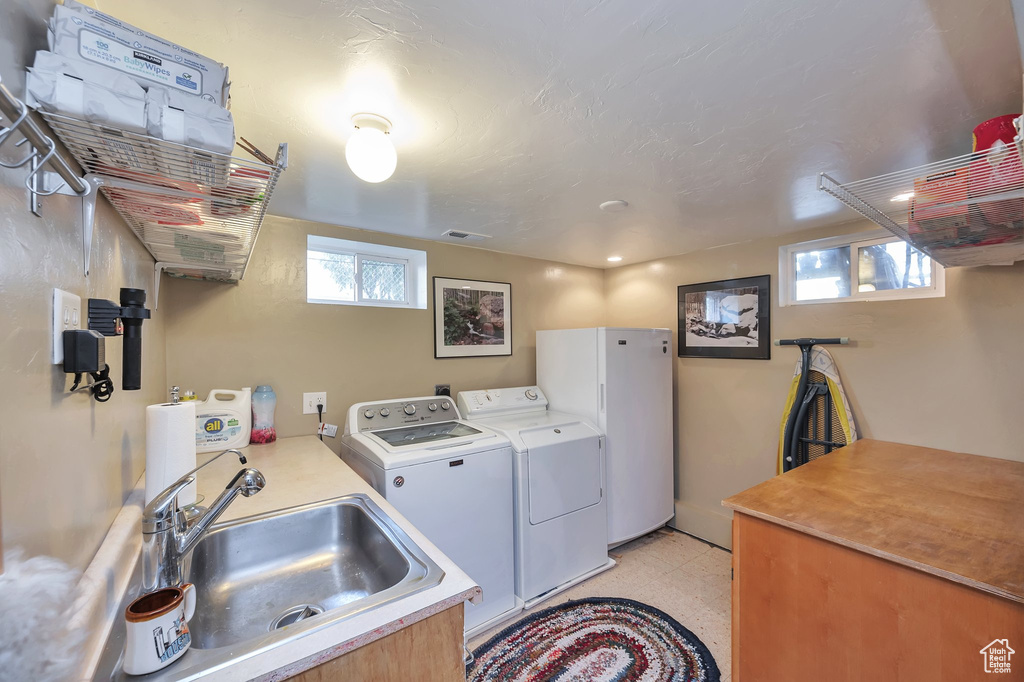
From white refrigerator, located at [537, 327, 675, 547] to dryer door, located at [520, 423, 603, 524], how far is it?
16 cm

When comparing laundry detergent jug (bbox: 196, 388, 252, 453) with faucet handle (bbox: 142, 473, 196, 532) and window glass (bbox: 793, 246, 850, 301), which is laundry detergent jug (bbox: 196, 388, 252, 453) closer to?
faucet handle (bbox: 142, 473, 196, 532)

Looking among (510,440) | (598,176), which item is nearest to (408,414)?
(510,440)

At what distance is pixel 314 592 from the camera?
121 cm

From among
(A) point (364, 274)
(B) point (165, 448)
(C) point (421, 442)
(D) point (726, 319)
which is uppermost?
(A) point (364, 274)

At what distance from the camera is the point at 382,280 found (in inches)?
107

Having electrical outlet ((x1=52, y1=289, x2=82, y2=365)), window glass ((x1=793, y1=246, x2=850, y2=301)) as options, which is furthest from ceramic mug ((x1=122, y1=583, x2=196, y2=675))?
window glass ((x1=793, y1=246, x2=850, y2=301))

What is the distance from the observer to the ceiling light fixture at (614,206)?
204 centimetres

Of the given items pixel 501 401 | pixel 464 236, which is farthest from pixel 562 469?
pixel 464 236

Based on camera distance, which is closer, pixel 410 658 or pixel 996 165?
A: pixel 410 658

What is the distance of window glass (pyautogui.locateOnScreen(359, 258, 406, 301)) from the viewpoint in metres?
2.66

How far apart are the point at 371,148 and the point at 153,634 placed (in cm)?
125

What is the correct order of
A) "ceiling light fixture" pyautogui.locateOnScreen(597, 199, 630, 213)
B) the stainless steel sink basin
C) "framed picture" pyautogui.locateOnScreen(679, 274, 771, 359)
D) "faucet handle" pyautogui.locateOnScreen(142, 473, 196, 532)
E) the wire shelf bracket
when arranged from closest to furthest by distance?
the wire shelf bracket, "faucet handle" pyautogui.locateOnScreen(142, 473, 196, 532), the stainless steel sink basin, "ceiling light fixture" pyautogui.locateOnScreen(597, 199, 630, 213), "framed picture" pyautogui.locateOnScreen(679, 274, 771, 359)

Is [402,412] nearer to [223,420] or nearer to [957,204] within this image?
[223,420]

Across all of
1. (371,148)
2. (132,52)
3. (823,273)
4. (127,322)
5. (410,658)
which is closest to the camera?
(132,52)
